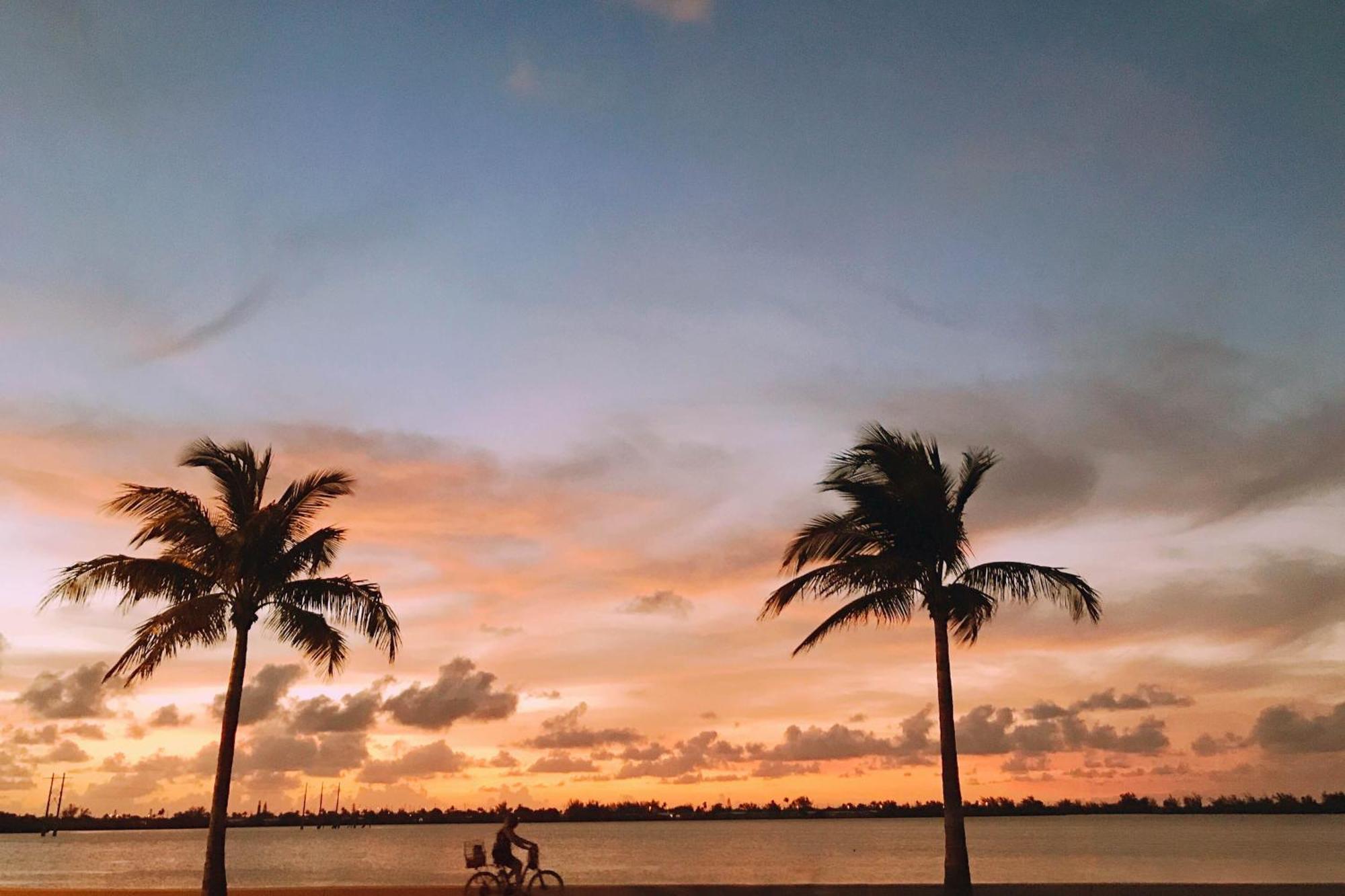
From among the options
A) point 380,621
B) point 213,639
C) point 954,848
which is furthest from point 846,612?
point 213,639

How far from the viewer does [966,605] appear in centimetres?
2147

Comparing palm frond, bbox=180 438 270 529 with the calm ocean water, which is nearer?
palm frond, bbox=180 438 270 529

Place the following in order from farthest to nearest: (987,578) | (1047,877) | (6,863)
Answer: (6,863) → (1047,877) → (987,578)

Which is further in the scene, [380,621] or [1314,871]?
[1314,871]

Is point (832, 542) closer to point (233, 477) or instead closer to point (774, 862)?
point (233, 477)

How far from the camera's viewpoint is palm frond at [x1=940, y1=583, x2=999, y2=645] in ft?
70.5

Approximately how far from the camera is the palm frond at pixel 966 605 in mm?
21500

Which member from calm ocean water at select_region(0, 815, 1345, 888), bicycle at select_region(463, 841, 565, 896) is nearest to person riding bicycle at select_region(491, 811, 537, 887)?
bicycle at select_region(463, 841, 565, 896)

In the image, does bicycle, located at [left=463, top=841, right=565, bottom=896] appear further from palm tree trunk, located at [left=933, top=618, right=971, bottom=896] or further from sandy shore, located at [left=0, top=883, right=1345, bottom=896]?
Answer: palm tree trunk, located at [left=933, top=618, right=971, bottom=896]

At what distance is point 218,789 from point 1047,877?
5916 centimetres

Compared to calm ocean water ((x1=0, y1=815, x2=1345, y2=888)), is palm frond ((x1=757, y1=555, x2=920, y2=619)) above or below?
above

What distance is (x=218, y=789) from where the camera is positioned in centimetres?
2044

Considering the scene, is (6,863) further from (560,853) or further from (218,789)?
(218,789)

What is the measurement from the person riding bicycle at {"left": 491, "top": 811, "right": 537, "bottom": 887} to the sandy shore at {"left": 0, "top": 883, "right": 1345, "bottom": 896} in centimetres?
158
